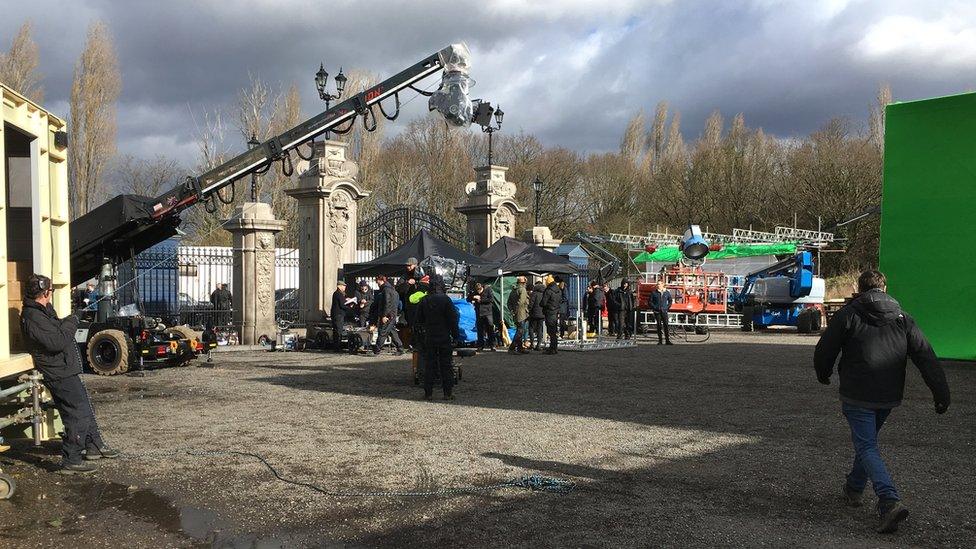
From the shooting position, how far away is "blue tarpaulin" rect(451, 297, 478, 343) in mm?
16484

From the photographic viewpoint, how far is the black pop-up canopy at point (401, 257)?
17802 millimetres

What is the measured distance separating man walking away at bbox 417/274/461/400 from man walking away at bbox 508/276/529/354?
712 centimetres

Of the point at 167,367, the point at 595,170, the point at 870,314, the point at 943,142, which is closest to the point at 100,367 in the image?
the point at 167,367

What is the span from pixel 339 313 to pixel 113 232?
18.5 feet

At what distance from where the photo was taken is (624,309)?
73.5 feet

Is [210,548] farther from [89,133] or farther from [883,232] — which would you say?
[89,133]

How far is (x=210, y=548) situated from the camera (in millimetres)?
4816

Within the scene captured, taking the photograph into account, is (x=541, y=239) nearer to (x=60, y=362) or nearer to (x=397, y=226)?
(x=397, y=226)

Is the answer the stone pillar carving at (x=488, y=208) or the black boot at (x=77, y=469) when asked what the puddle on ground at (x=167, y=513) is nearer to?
the black boot at (x=77, y=469)

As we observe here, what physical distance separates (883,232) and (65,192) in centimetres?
1341

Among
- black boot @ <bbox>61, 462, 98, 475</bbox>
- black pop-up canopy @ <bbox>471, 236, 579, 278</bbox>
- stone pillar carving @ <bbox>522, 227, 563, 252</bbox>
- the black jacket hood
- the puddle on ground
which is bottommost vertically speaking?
the puddle on ground

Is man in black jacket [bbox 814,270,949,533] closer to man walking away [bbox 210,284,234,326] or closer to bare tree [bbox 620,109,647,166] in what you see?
man walking away [bbox 210,284,234,326]

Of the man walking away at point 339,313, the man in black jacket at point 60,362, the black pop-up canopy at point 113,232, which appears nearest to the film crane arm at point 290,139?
the black pop-up canopy at point 113,232

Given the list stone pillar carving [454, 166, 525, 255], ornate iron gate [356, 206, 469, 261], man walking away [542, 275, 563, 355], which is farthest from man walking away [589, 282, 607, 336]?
man walking away [542, 275, 563, 355]
